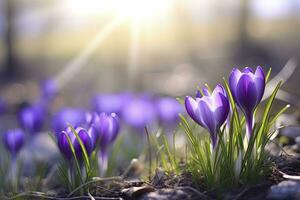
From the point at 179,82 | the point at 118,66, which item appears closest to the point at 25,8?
the point at 118,66

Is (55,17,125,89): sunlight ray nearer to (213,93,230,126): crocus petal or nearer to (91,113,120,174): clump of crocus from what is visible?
(91,113,120,174): clump of crocus

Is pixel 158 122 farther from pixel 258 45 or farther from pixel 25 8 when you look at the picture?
pixel 25 8

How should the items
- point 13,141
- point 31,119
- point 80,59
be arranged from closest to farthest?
point 13,141, point 31,119, point 80,59

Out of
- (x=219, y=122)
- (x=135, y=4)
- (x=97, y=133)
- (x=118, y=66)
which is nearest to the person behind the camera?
(x=219, y=122)

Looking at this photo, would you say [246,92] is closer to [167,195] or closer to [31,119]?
[167,195]

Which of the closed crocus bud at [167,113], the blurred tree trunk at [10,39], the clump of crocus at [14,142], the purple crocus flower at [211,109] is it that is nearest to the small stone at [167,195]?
the purple crocus flower at [211,109]

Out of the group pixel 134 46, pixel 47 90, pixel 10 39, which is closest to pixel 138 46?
pixel 134 46
